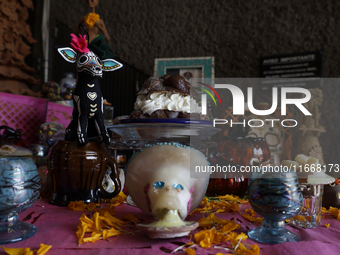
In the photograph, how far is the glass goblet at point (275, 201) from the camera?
0.53m

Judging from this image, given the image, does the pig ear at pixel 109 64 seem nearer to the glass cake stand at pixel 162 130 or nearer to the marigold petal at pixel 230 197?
the glass cake stand at pixel 162 130

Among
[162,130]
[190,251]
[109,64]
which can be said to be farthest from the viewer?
[109,64]

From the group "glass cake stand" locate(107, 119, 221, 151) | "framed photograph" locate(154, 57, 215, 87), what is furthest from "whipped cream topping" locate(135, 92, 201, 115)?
"framed photograph" locate(154, 57, 215, 87)

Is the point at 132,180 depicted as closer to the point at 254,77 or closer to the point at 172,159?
Result: the point at 172,159

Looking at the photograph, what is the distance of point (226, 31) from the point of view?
2.78 m

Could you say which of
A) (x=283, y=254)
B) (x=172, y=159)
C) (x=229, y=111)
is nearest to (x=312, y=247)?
(x=283, y=254)

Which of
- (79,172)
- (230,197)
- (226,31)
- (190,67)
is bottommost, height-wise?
(230,197)

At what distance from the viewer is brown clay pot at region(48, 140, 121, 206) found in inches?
30.3

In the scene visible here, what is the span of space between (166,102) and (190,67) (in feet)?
6.52

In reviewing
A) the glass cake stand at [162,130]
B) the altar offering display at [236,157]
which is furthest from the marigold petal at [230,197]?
the glass cake stand at [162,130]

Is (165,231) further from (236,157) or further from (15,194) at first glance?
(236,157)

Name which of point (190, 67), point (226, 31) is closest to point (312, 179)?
point (190, 67)

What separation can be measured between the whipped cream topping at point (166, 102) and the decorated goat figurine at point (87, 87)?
15 cm

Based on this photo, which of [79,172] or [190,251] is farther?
[79,172]
